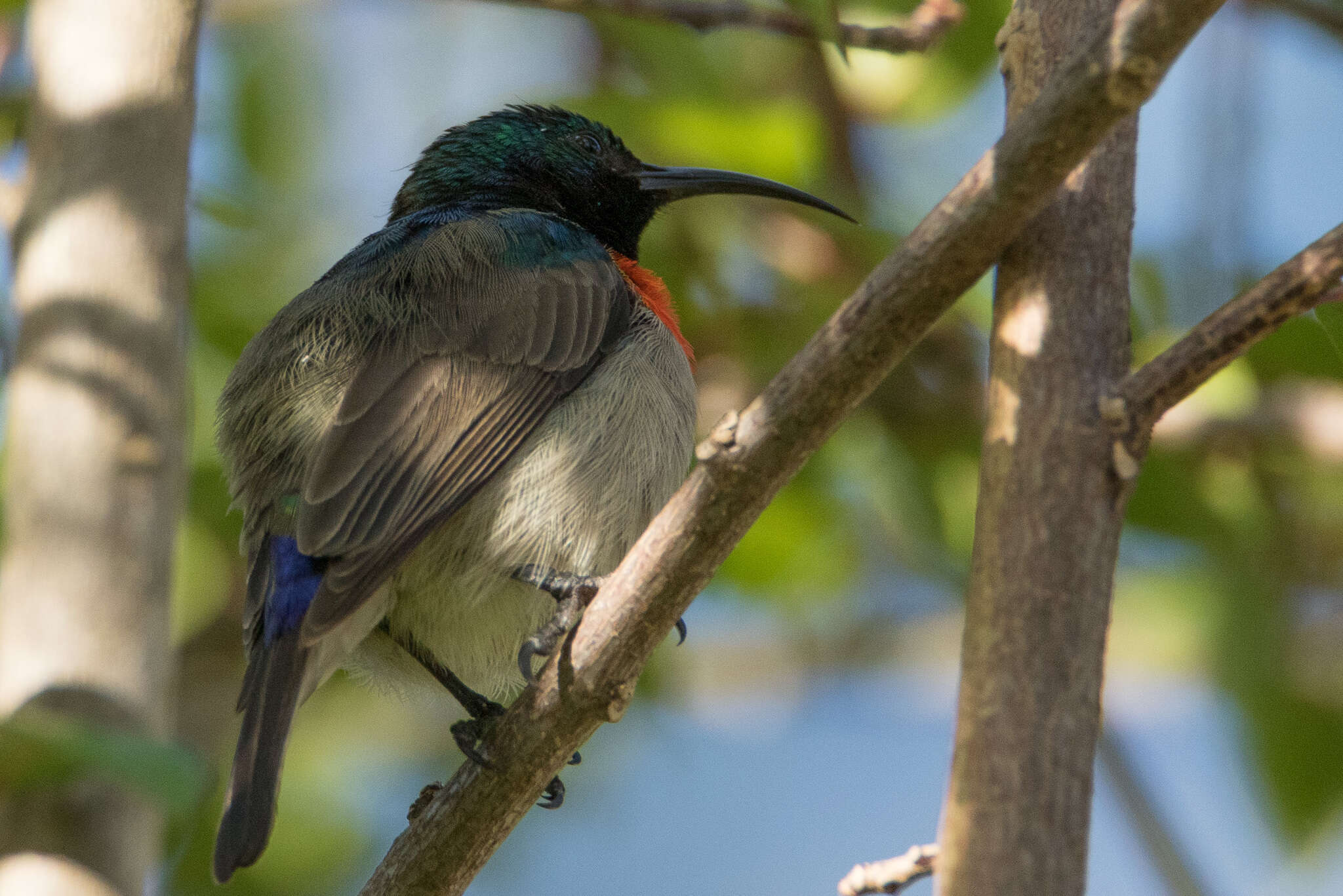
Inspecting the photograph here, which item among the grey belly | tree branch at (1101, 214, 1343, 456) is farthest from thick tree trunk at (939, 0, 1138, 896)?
the grey belly

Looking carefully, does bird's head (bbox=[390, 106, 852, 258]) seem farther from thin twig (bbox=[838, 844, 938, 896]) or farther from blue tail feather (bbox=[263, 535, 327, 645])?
thin twig (bbox=[838, 844, 938, 896])

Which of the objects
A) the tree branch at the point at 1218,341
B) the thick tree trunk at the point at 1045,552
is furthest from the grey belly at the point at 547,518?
the tree branch at the point at 1218,341

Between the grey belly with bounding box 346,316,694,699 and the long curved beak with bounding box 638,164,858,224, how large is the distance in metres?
0.66

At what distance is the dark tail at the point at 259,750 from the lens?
2588 millimetres

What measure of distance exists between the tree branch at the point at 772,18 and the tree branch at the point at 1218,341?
1791 millimetres

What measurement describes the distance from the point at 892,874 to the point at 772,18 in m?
2.49

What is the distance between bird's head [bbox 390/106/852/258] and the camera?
4781 mm

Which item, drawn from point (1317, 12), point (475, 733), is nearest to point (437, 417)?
point (475, 733)

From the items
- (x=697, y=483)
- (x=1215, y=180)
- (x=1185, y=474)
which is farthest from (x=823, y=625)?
(x=697, y=483)

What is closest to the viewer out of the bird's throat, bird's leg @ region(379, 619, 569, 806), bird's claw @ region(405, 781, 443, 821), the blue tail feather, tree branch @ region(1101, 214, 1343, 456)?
tree branch @ region(1101, 214, 1343, 456)

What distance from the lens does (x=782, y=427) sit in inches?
85.7

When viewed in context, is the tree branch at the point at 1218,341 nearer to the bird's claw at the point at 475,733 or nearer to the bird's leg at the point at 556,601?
the bird's leg at the point at 556,601

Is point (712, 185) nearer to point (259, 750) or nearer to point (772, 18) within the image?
point (772, 18)

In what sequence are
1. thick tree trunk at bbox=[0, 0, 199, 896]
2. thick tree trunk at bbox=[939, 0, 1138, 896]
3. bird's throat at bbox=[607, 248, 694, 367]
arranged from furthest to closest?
bird's throat at bbox=[607, 248, 694, 367] < thick tree trunk at bbox=[0, 0, 199, 896] < thick tree trunk at bbox=[939, 0, 1138, 896]
